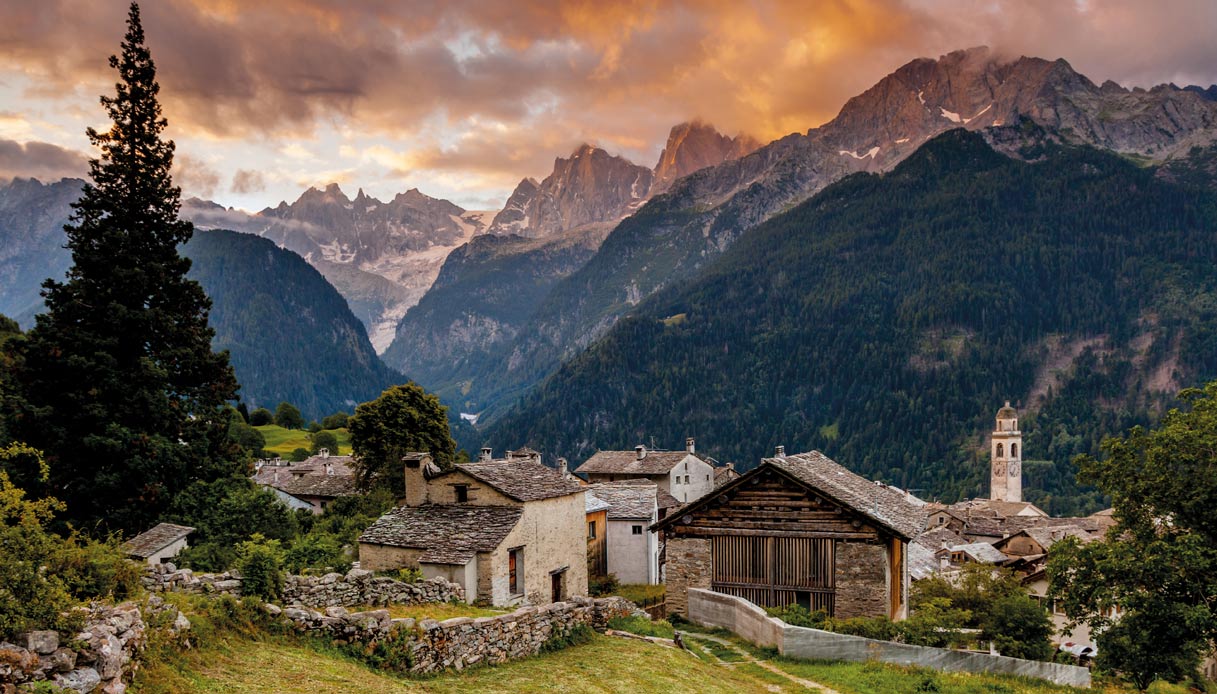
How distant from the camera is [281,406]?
520 ft

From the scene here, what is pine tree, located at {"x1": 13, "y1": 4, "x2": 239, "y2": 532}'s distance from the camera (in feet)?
93.7

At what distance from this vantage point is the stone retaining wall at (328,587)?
14406 millimetres

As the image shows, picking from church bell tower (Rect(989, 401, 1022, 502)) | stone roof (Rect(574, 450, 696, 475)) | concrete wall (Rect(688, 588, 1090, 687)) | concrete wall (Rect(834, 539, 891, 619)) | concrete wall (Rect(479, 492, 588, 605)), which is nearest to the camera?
concrete wall (Rect(688, 588, 1090, 687))

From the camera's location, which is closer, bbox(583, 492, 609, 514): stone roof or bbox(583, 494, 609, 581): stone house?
bbox(583, 492, 609, 514): stone roof

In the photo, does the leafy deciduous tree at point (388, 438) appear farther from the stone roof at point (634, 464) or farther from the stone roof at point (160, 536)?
the stone roof at point (634, 464)

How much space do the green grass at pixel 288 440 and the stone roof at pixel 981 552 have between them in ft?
268

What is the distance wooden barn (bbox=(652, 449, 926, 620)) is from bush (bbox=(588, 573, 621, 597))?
17.2 meters

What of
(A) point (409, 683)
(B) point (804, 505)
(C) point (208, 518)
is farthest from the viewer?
(C) point (208, 518)

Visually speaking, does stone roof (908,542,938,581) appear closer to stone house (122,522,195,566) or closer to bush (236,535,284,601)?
bush (236,535,284,601)

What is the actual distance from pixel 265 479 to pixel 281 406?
275ft

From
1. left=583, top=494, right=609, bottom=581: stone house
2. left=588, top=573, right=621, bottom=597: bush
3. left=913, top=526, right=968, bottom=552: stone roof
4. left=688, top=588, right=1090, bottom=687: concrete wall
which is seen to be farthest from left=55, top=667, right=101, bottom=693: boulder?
left=913, top=526, right=968, bottom=552: stone roof

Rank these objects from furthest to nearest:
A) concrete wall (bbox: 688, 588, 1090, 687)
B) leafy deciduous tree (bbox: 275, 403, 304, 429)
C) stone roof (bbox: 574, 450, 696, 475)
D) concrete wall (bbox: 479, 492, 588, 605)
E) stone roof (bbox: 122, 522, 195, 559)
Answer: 1. leafy deciduous tree (bbox: 275, 403, 304, 429)
2. stone roof (bbox: 574, 450, 696, 475)
3. stone roof (bbox: 122, 522, 195, 559)
4. concrete wall (bbox: 479, 492, 588, 605)
5. concrete wall (bbox: 688, 588, 1090, 687)

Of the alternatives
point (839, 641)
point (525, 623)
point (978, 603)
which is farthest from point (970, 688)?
point (978, 603)

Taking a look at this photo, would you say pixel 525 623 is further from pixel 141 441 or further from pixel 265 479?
pixel 265 479
